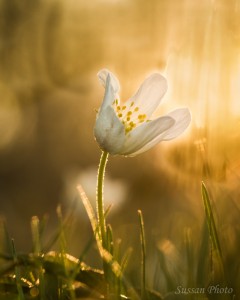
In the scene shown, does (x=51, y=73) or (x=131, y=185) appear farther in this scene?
(x=51, y=73)

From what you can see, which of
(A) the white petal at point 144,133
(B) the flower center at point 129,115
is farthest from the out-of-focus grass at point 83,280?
(B) the flower center at point 129,115

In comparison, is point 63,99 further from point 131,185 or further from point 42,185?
point 131,185

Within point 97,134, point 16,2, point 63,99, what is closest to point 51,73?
point 63,99

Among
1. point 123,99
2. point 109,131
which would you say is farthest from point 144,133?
point 123,99

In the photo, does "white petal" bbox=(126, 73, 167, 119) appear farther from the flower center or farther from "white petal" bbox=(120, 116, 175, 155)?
"white petal" bbox=(120, 116, 175, 155)

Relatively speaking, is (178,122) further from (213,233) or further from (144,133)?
(213,233)

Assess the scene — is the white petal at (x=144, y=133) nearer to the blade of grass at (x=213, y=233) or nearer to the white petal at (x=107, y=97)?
the white petal at (x=107, y=97)

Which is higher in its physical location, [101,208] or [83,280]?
[101,208]

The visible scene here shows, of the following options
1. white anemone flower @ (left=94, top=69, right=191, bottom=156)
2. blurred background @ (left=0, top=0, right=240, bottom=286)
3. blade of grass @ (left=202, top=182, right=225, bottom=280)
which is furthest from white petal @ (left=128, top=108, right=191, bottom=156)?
blade of grass @ (left=202, top=182, right=225, bottom=280)
